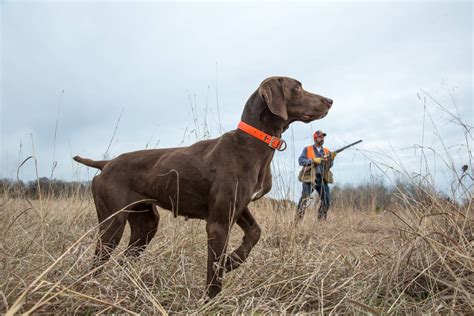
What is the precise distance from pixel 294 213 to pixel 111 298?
3.16 m

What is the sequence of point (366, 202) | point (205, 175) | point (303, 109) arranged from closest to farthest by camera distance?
1. point (205, 175)
2. point (303, 109)
3. point (366, 202)

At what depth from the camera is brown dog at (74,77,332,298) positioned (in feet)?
9.20

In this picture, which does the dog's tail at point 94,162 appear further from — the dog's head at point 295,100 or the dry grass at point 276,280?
the dog's head at point 295,100

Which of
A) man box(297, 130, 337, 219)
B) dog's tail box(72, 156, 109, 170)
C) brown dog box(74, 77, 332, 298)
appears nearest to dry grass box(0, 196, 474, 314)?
brown dog box(74, 77, 332, 298)

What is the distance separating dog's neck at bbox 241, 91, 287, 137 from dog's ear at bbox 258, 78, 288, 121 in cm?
9

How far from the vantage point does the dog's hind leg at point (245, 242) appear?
9.65ft

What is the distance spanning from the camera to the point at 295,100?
3236mm

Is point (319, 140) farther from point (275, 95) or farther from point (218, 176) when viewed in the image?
point (218, 176)

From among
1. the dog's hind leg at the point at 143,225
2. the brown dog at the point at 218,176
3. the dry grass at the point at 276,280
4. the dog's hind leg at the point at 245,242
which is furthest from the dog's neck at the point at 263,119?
the dog's hind leg at the point at 143,225

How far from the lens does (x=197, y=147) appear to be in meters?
3.28

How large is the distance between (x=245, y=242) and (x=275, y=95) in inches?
46.0

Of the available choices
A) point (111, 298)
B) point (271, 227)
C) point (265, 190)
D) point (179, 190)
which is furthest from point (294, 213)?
Result: point (111, 298)

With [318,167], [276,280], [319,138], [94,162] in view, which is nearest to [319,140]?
[319,138]

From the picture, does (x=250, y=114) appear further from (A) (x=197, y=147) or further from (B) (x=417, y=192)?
(B) (x=417, y=192)
